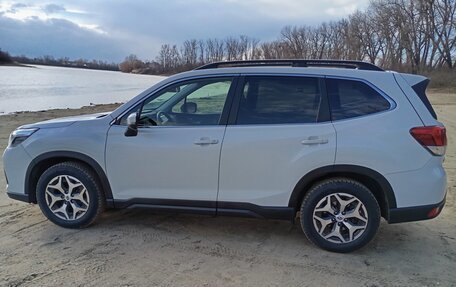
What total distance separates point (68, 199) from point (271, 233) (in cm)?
227

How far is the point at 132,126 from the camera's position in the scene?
4.00m

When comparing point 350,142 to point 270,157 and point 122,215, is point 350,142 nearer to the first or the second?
point 270,157

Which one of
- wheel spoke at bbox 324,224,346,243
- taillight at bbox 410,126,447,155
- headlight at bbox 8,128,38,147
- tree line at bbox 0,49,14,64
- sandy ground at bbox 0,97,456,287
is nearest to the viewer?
sandy ground at bbox 0,97,456,287

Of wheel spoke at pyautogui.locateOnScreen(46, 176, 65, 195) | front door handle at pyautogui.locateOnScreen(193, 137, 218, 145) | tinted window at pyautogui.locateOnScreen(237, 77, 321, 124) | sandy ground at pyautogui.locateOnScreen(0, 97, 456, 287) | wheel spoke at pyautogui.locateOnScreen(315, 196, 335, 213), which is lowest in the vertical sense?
sandy ground at pyautogui.locateOnScreen(0, 97, 456, 287)

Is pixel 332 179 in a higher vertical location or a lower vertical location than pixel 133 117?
lower

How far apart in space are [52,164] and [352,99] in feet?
10.9

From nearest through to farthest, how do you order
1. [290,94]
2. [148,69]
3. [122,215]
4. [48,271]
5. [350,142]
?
1. [48,271]
2. [350,142]
3. [290,94]
4. [122,215]
5. [148,69]

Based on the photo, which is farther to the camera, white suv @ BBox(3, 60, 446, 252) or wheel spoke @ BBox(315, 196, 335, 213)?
wheel spoke @ BBox(315, 196, 335, 213)

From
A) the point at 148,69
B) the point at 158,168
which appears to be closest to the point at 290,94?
the point at 158,168

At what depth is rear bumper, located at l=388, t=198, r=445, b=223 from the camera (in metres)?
3.65

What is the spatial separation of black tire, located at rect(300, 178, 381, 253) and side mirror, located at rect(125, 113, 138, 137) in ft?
6.08

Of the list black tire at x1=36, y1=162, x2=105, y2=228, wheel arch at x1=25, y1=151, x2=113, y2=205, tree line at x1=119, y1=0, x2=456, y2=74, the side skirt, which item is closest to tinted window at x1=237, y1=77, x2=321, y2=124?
the side skirt

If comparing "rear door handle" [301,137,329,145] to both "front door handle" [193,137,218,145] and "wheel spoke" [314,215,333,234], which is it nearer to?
"wheel spoke" [314,215,333,234]

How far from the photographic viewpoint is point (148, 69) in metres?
109
